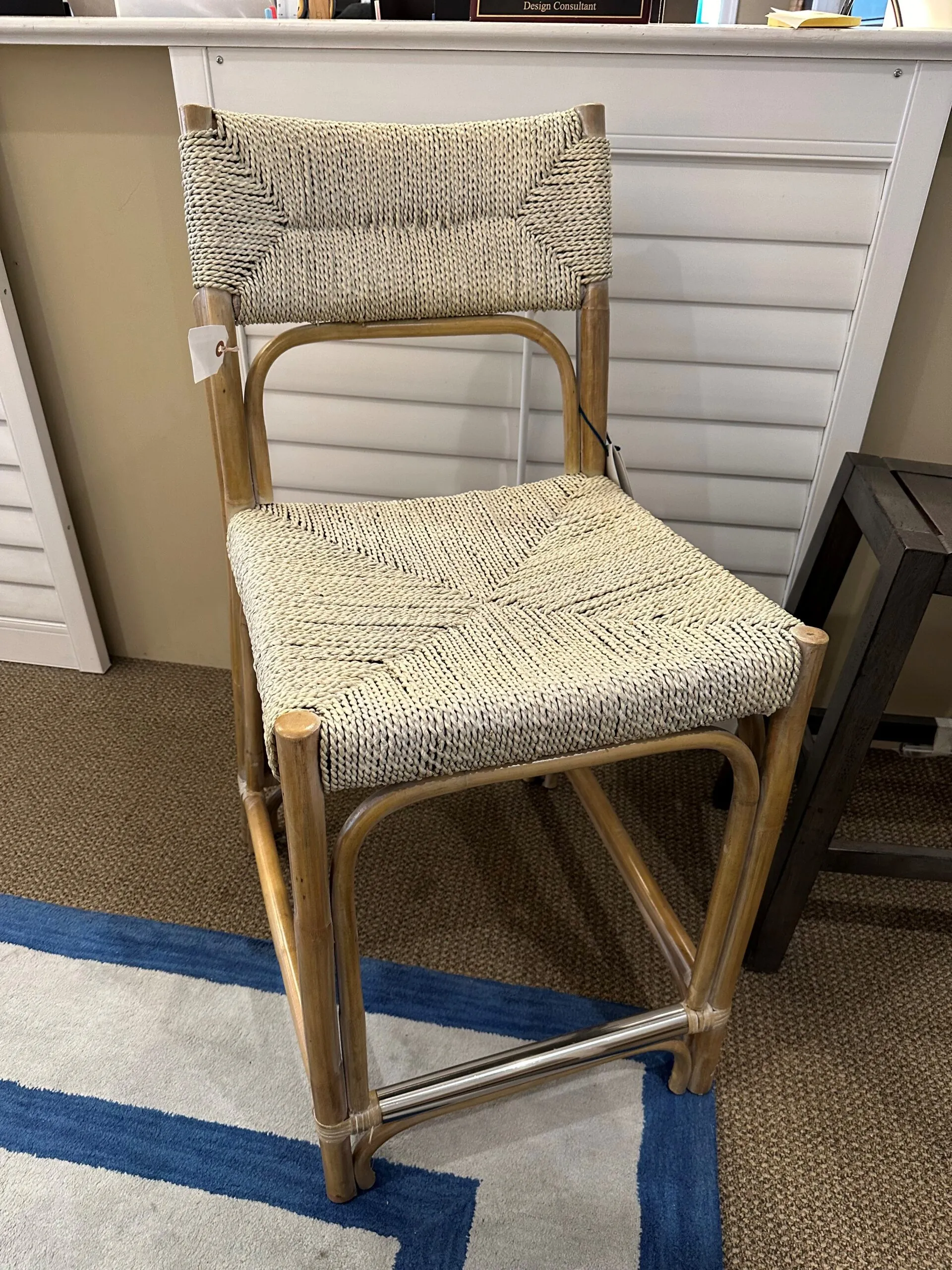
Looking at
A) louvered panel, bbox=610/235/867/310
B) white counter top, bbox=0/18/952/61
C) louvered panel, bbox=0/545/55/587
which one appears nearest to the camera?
white counter top, bbox=0/18/952/61

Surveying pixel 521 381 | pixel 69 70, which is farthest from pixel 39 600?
pixel 521 381

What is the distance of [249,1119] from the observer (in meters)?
0.77

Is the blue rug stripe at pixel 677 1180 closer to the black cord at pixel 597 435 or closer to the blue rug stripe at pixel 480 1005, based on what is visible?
the blue rug stripe at pixel 480 1005

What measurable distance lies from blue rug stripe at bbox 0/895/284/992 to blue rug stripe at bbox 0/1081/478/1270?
0.15 m

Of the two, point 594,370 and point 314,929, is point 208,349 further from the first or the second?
point 314,929

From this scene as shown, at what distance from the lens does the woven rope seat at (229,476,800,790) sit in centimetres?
52

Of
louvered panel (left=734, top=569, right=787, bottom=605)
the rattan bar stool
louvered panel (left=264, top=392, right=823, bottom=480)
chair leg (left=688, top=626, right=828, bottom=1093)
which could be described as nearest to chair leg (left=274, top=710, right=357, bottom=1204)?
the rattan bar stool

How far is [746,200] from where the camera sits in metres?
0.91

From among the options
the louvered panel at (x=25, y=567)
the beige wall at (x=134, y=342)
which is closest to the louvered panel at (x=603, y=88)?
the beige wall at (x=134, y=342)

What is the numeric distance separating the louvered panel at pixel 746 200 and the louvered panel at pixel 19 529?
895mm

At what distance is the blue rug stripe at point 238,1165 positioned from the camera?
71 cm

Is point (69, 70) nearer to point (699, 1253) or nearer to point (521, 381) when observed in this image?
point (521, 381)

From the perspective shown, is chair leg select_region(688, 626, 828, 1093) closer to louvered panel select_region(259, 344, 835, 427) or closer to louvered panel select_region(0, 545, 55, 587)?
louvered panel select_region(259, 344, 835, 427)

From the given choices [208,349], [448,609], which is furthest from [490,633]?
[208,349]
